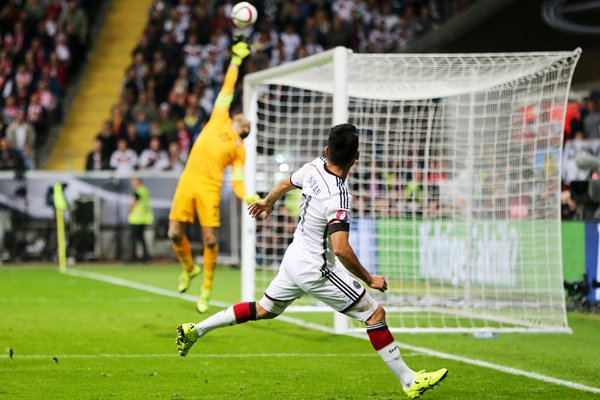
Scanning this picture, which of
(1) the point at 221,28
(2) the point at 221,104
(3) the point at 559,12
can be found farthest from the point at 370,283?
(1) the point at 221,28

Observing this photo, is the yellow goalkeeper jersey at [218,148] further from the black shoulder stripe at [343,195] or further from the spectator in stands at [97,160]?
the spectator in stands at [97,160]

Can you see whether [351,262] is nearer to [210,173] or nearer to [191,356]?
[191,356]

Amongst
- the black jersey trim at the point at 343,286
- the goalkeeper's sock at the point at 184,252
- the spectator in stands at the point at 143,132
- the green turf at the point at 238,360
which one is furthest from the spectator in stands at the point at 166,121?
the black jersey trim at the point at 343,286

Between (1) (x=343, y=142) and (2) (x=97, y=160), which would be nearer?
(1) (x=343, y=142)

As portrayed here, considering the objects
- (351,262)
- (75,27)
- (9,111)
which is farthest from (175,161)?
(351,262)

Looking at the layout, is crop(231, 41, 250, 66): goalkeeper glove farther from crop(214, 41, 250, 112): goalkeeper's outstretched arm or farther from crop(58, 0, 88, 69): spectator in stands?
crop(58, 0, 88, 69): spectator in stands

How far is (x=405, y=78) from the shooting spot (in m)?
13.7

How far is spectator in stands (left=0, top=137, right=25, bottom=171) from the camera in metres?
26.3

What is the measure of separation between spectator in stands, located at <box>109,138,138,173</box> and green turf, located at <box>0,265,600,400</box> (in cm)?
1186

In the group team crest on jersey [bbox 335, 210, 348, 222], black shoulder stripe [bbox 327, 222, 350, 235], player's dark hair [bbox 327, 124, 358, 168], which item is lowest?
black shoulder stripe [bbox 327, 222, 350, 235]

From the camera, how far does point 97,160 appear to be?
26.9 m

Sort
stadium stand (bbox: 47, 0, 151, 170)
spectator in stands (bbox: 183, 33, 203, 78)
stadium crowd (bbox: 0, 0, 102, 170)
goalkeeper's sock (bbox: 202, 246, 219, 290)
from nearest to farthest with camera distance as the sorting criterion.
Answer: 1. goalkeeper's sock (bbox: 202, 246, 219, 290)
2. stadium crowd (bbox: 0, 0, 102, 170)
3. spectator in stands (bbox: 183, 33, 203, 78)
4. stadium stand (bbox: 47, 0, 151, 170)

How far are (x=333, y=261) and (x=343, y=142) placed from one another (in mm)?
873

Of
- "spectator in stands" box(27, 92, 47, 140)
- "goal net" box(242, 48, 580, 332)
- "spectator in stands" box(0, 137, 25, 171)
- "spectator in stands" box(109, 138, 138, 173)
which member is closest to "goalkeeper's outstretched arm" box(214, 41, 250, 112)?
"goal net" box(242, 48, 580, 332)
